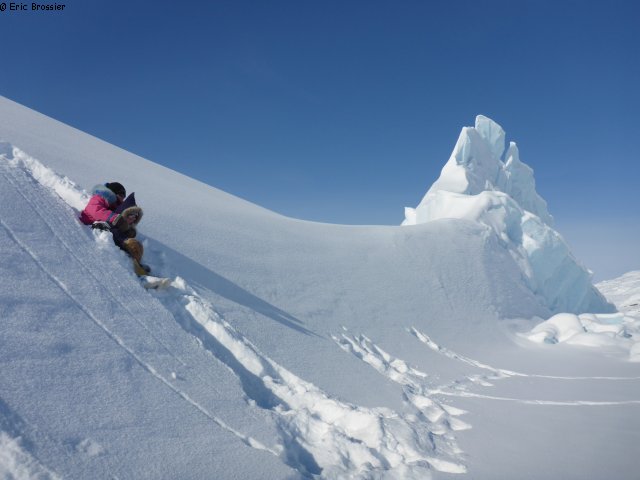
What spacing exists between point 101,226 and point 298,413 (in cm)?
303

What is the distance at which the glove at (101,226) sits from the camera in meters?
4.29

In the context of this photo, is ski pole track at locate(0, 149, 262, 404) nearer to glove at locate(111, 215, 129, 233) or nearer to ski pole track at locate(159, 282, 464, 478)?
glove at locate(111, 215, 129, 233)

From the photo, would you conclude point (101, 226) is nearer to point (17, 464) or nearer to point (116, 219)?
point (116, 219)

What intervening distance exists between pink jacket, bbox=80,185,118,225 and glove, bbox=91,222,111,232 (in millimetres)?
51

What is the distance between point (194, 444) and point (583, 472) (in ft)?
10.2

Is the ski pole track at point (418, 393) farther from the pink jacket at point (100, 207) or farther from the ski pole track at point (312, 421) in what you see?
the pink jacket at point (100, 207)

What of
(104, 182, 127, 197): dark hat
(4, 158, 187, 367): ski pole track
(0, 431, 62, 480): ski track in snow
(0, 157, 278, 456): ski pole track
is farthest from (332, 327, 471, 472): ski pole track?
(104, 182, 127, 197): dark hat

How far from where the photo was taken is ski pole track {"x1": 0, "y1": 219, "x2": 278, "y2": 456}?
2.85m

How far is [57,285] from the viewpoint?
3.22m

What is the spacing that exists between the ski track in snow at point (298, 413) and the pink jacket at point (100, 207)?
1.43 ft

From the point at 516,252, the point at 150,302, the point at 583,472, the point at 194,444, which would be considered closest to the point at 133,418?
the point at 194,444

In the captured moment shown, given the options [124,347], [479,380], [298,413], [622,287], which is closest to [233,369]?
[298,413]

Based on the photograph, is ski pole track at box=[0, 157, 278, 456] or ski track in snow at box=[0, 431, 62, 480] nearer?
ski track in snow at box=[0, 431, 62, 480]

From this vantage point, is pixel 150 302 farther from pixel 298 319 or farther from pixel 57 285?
pixel 298 319
